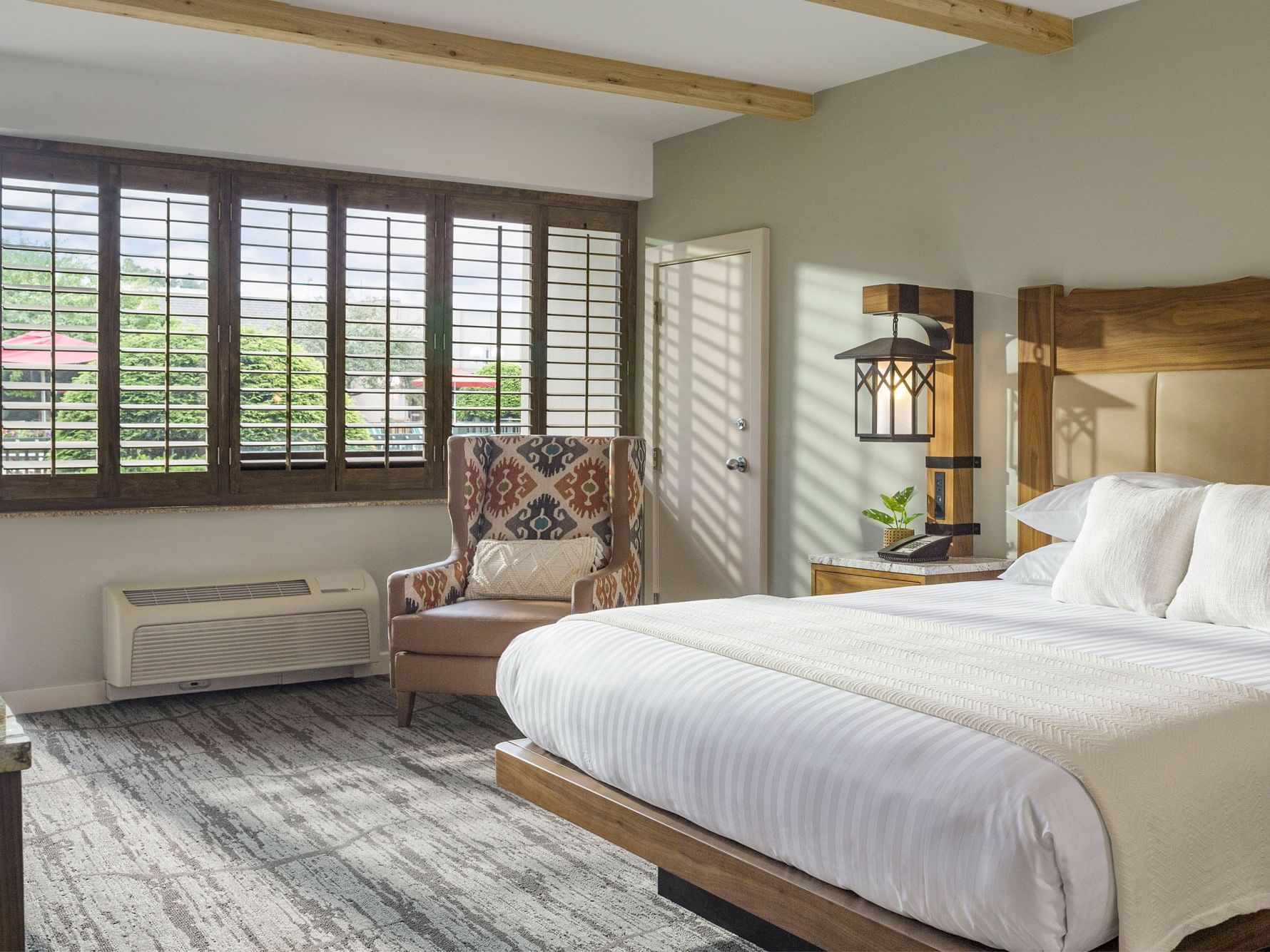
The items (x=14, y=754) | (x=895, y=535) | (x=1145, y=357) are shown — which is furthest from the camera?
(x=895, y=535)

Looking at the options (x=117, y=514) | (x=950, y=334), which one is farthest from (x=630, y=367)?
(x=117, y=514)

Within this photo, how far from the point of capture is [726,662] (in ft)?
8.32

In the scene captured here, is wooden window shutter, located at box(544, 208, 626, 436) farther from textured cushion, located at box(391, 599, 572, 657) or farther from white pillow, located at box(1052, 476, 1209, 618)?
white pillow, located at box(1052, 476, 1209, 618)

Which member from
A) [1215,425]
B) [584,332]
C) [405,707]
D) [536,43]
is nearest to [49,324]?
[405,707]

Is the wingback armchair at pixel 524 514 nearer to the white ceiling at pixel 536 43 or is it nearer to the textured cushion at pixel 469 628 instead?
the textured cushion at pixel 469 628

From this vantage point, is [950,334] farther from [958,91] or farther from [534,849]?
[534,849]

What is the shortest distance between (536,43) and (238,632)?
8.71 ft

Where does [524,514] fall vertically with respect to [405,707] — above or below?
above

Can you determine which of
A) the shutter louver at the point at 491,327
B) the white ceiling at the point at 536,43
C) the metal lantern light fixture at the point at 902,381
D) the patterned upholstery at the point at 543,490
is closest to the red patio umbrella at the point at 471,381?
the shutter louver at the point at 491,327

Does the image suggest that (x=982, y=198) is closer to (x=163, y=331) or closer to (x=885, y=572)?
(x=885, y=572)

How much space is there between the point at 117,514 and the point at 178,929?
262 centimetres

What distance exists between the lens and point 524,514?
4988 mm

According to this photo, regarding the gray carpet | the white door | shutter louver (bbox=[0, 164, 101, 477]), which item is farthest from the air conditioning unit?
the white door

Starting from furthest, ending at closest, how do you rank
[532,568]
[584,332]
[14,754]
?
[584,332]
[532,568]
[14,754]
